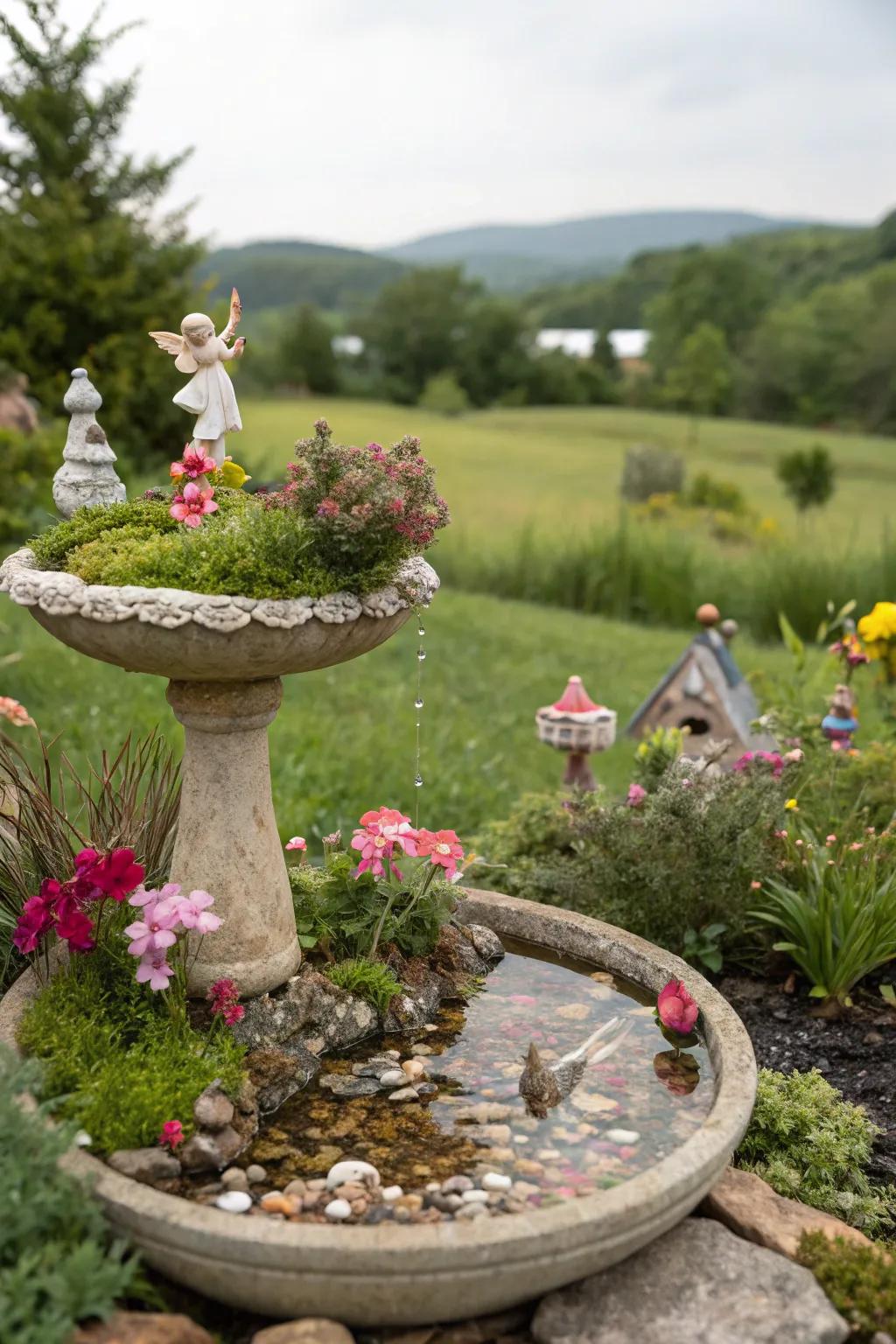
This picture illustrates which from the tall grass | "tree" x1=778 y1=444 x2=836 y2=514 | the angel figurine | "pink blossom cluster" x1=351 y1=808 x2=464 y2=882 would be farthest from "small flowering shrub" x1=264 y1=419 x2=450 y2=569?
"tree" x1=778 y1=444 x2=836 y2=514

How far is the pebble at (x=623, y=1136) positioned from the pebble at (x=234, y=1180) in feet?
2.87

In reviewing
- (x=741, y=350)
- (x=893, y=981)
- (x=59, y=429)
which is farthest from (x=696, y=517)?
(x=741, y=350)

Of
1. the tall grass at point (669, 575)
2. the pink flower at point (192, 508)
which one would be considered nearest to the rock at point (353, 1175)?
the pink flower at point (192, 508)

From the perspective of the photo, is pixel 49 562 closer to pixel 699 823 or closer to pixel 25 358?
pixel 699 823

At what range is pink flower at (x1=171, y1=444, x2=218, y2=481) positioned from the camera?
3041 millimetres

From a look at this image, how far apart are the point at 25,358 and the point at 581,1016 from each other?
11.3 m

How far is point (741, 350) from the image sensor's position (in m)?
39.3

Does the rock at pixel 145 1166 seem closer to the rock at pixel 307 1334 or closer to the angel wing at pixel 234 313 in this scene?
the rock at pixel 307 1334

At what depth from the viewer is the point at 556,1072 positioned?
3.05m

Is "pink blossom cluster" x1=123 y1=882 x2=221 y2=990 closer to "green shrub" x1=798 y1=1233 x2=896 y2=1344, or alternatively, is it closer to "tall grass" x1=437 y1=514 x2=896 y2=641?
"green shrub" x1=798 y1=1233 x2=896 y2=1344

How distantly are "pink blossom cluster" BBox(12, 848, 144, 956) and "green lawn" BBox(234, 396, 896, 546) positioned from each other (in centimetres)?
1048

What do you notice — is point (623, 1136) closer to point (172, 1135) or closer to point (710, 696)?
point (172, 1135)

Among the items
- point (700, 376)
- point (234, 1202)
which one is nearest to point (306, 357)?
point (700, 376)

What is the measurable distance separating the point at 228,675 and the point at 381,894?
104 centimetres
